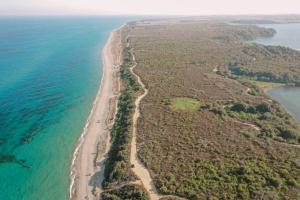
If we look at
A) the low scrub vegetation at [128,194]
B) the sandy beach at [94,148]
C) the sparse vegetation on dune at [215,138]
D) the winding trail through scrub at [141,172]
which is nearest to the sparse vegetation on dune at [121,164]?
the low scrub vegetation at [128,194]

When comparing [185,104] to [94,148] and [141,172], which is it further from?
[141,172]

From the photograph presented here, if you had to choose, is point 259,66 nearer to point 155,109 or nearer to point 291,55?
point 291,55

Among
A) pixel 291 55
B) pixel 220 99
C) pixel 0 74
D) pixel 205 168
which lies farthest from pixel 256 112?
pixel 0 74

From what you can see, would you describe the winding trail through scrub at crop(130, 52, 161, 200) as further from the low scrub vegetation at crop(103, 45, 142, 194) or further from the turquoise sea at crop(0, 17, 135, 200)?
the turquoise sea at crop(0, 17, 135, 200)

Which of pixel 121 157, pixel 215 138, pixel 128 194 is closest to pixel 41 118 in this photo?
pixel 121 157

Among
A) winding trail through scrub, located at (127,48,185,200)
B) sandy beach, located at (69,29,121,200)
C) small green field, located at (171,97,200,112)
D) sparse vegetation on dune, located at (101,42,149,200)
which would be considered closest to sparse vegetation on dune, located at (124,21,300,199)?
small green field, located at (171,97,200,112)

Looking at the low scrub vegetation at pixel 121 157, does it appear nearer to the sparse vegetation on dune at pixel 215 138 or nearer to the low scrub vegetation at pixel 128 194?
the low scrub vegetation at pixel 128 194
